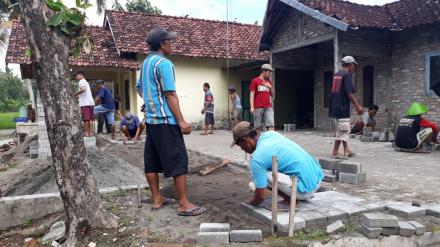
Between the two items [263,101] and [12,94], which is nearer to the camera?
[263,101]

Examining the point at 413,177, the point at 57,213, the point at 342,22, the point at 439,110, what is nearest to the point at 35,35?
the point at 57,213

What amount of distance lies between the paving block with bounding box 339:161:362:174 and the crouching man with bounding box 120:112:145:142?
21.5 feet

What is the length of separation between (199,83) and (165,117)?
13088 mm

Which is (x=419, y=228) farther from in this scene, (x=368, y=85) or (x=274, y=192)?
(x=368, y=85)

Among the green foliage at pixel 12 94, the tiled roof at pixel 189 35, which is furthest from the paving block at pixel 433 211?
the green foliage at pixel 12 94

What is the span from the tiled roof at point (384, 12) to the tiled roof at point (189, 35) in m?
5.10

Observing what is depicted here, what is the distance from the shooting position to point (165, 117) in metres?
3.74

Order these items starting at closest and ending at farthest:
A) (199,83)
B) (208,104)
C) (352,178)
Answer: (352,178), (208,104), (199,83)

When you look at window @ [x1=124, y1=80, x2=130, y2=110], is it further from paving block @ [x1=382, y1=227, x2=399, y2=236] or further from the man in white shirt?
paving block @ [x1=382, y1=227, x2=399, y2=236]

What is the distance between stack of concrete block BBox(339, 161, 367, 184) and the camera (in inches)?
199

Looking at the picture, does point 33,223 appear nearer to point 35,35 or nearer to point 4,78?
point 35,35

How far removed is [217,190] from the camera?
4703 millimetres

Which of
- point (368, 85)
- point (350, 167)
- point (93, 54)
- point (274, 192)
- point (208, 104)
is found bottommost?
point (350, 167)

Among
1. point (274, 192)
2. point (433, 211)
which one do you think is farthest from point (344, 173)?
point (274, 192)
